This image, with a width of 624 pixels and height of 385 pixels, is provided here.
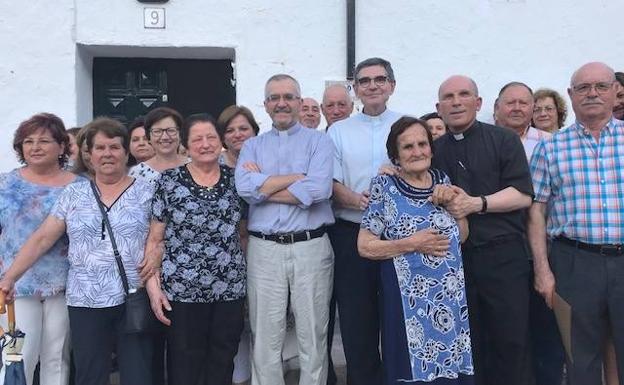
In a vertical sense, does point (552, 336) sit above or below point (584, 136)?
below

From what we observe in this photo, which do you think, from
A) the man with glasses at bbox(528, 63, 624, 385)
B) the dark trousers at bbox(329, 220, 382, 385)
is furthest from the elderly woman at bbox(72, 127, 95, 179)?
the man with glasses at bbox(528, 63, 624, 385)

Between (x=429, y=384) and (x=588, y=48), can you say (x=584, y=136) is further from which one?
(x=588, y=48)

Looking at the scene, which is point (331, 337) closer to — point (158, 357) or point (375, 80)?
point (158, 357)

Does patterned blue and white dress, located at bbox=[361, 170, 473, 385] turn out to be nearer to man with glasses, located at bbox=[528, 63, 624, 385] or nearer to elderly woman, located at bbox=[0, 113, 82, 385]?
man with glasses, located at bbox=[528, 63, 624, 385]

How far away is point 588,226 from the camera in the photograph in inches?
136

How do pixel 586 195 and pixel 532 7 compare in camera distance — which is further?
pixel 532 7

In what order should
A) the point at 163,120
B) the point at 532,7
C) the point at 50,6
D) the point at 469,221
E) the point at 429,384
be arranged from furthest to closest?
the point at 532,7
the point at 50,6
the point at 163,120
the point at 469,221
the point at 429,384

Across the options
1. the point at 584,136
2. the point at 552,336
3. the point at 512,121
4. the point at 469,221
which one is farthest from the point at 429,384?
the point at 512,121

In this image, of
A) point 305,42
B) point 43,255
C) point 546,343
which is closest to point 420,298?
point 546,343

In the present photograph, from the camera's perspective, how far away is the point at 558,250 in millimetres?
3645

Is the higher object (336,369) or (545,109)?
(545,109)

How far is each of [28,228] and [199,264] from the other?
1.05m

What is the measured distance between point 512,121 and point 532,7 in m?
2.67

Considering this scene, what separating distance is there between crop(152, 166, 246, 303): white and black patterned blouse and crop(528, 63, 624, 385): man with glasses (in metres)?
1.88
